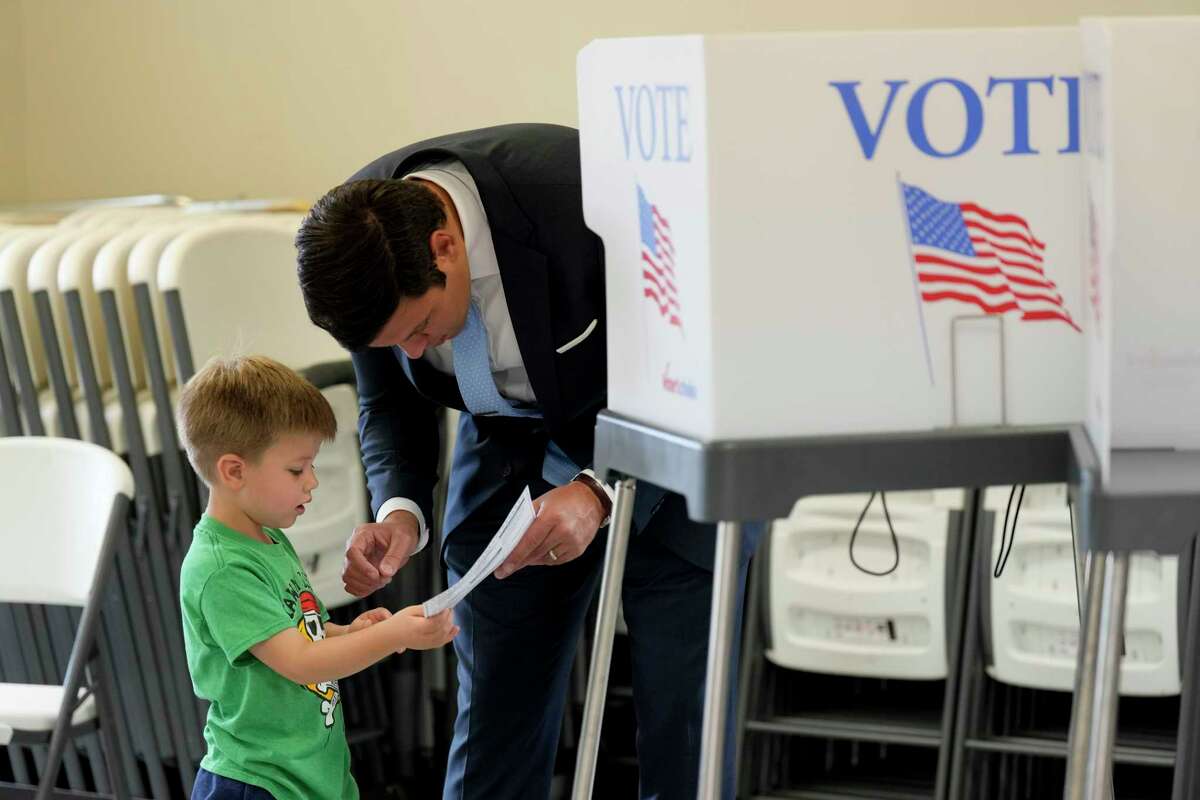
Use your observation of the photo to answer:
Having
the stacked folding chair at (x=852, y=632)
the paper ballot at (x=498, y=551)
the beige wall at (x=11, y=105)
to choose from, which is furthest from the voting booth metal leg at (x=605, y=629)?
the beige wall at (x=11, y=105)

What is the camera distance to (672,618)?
1882 millimetres

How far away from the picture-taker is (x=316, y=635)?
1.76 m

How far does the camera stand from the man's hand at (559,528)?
1.72 m

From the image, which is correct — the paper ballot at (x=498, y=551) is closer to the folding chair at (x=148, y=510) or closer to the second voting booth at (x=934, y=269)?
the second voting booth at (x=934, y=269)

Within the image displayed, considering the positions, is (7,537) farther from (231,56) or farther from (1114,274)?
(1114,274)

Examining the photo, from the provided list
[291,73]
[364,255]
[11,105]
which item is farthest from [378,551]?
[11,105]

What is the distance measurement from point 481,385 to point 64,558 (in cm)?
104

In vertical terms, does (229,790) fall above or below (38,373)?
below

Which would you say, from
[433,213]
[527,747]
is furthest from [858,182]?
[527,747]

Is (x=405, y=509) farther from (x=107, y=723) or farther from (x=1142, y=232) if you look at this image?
(x=1142, y=232)

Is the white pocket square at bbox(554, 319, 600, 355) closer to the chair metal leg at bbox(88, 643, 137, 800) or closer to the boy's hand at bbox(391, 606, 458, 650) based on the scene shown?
the boy's hand at bbox(391, 606, 458, 650)

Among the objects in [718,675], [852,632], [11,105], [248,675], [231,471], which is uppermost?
[11,105]

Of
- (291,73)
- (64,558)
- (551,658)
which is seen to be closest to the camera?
(551,658)

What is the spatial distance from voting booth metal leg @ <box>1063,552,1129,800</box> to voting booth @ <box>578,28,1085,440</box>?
0.49ft
